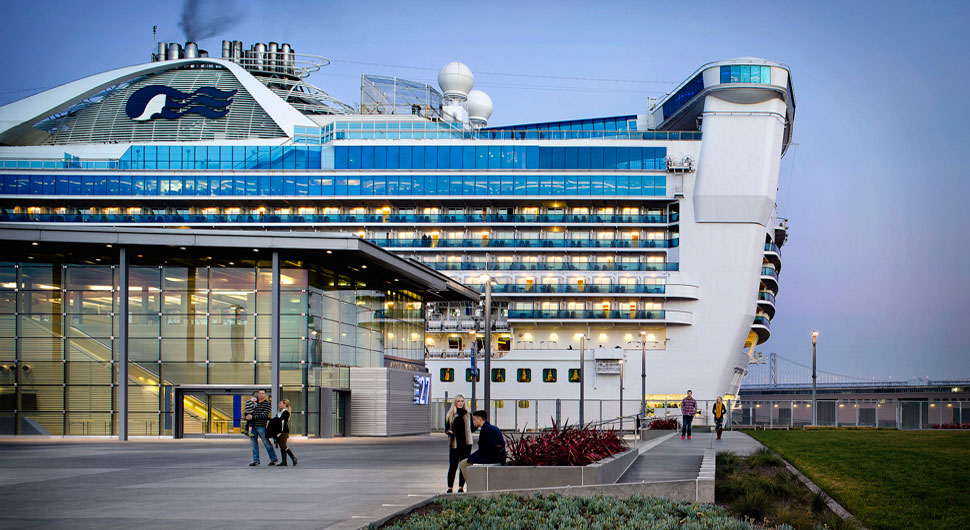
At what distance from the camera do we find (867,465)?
69.1ft

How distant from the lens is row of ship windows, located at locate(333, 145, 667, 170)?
71.8 metres

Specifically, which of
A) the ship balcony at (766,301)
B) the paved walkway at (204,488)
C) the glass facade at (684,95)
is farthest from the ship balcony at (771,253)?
the paved walkway at (204,488)

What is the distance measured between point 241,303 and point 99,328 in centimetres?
551

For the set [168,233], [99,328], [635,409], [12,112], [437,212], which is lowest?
[635,409]

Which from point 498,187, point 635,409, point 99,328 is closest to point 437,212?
point 498,187

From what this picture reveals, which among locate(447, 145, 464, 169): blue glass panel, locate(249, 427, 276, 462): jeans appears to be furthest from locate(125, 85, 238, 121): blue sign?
locate(249, 427, 276, 462): jeans

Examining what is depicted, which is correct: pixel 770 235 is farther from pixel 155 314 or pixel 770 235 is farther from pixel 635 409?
pixel 155 314

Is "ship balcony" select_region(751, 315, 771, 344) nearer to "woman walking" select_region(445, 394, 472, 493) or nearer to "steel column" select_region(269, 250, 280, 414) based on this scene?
"steel column" select_region(269, 250, 280, 414)

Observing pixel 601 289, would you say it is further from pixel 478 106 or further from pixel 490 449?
pixel 490 449

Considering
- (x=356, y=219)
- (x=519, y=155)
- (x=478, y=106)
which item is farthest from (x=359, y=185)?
(x=478, y=106)

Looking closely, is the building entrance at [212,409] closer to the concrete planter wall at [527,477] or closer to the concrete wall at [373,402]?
the concrete wall at [373,402]

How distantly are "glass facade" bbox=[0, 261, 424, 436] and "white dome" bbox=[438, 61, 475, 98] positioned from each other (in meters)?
40.9

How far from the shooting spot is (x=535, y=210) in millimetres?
72688

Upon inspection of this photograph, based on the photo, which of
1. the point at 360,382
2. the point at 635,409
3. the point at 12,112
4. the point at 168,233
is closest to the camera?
the point at 168,233
